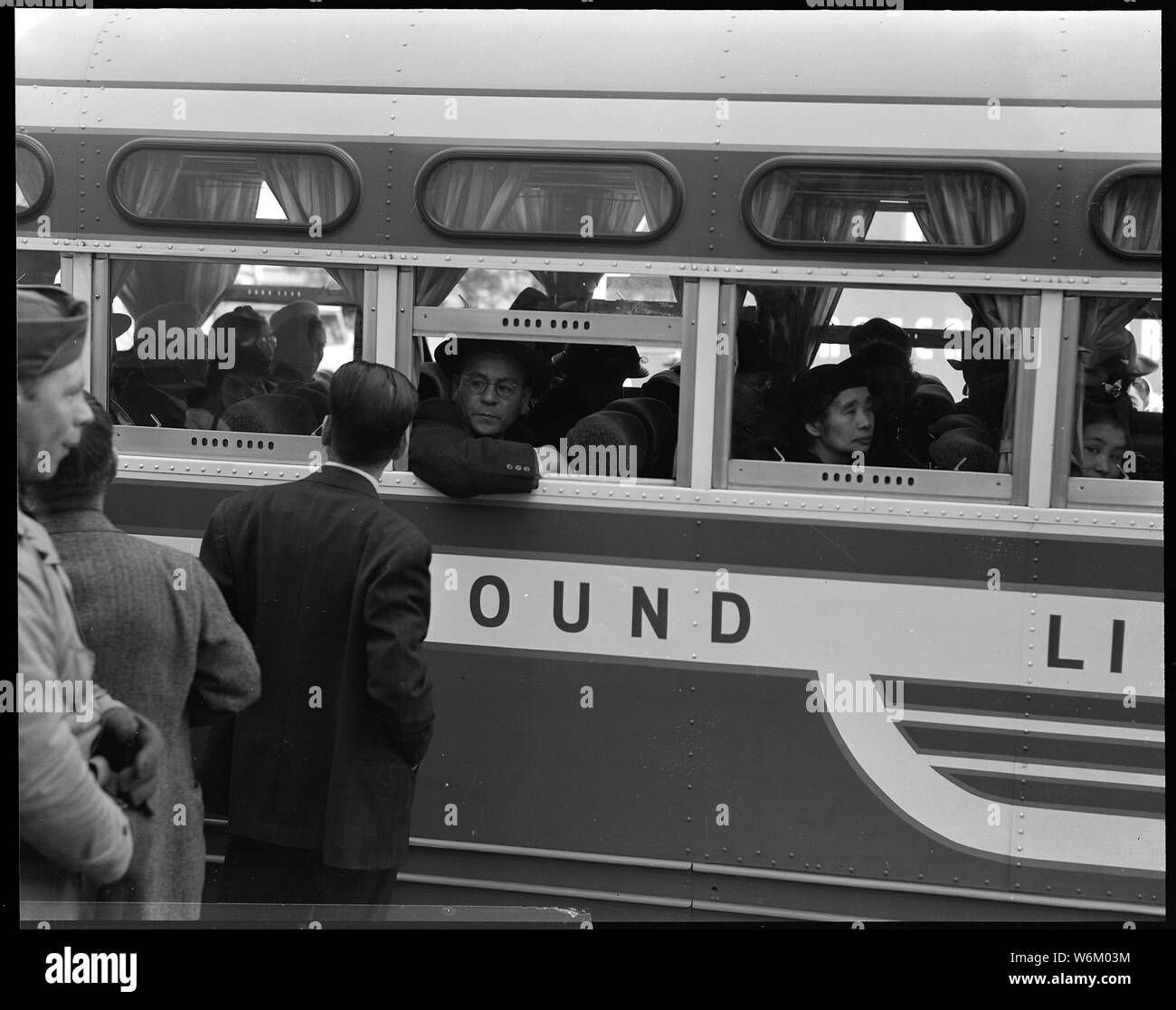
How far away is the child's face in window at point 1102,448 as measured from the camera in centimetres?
357

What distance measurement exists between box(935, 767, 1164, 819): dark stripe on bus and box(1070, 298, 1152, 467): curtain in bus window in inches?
41.6

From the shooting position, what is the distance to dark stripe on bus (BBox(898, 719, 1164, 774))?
3.52m

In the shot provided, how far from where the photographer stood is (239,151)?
12.1 ft

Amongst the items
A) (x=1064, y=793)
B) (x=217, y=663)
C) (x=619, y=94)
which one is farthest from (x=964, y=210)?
(x=217, y=663)

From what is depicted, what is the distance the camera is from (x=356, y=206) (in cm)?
368

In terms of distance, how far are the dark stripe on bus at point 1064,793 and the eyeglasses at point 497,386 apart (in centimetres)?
171

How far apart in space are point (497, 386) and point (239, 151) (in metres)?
1.05

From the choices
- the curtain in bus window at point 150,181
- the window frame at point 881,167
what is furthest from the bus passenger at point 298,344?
the window frame at point 881,167

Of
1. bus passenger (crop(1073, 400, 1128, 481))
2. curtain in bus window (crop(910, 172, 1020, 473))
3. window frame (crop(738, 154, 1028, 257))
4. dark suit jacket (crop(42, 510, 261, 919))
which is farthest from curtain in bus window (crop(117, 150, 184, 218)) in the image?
bus passenger (crop(1073, 400, 1128, 481))

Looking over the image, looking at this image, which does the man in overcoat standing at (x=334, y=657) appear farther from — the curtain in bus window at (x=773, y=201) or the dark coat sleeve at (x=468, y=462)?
the curtain in bus window at (x=773, y=201)

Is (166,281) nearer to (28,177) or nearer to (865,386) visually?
(28,177)

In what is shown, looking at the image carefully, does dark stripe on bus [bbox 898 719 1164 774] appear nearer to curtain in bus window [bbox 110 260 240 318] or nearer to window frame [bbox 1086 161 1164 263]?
window frame [bbox 1086 161 1164 263]
